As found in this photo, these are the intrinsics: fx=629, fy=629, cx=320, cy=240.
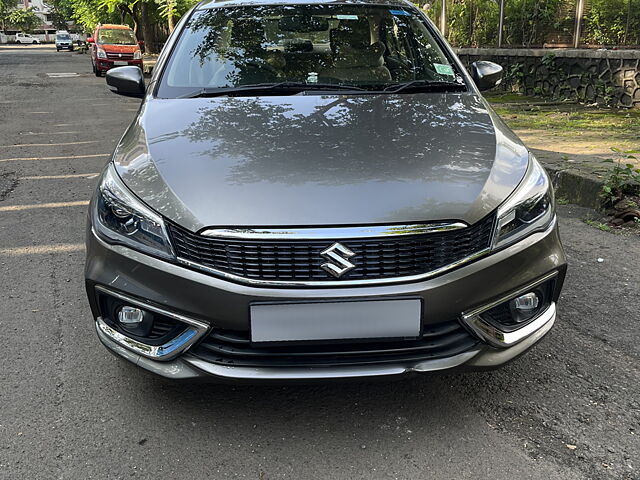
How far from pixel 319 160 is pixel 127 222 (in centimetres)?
73

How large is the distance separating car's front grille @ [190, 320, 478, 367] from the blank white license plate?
0.16 feet

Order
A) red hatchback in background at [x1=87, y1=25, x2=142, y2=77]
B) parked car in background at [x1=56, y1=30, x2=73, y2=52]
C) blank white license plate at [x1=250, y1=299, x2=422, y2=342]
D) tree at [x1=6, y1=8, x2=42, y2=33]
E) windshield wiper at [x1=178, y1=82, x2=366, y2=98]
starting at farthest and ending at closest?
1. tree at [x1=6, y1=8, x2=42, y2=33]
2. parked car in background at [x1=56, y1=30, x2=73, y2=52]
3. red hatchback in background at [x1=87, y1=25, x2=142, y2=77]
4. windshield wiper at [x1=178, y1=82, x2=366, y2=98]
5. blank white license plate at [x1=250, y1=299, x2=422, y2=342]

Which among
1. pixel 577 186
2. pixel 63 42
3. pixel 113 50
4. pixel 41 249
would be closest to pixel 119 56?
pixel 113 50

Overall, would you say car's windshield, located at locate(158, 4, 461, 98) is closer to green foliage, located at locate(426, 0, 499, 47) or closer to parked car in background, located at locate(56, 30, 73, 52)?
green foliage, located at locate(426, 0, 499, 47)

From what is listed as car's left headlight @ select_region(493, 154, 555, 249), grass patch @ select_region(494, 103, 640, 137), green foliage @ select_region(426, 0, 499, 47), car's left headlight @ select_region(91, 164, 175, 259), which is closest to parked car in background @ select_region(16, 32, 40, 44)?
green foliage @ select_region(426, 0, 499, 47)

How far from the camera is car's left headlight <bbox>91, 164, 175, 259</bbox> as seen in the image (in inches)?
84.3

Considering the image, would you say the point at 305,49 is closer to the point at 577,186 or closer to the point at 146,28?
the point at 577,186

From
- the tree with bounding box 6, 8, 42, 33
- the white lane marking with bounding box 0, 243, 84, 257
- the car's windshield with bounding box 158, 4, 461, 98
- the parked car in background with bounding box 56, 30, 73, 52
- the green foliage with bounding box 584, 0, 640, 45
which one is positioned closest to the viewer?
the car's windshield with bounding box 158, 4, 461, 98

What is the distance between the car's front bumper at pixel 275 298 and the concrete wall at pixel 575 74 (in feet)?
25.9

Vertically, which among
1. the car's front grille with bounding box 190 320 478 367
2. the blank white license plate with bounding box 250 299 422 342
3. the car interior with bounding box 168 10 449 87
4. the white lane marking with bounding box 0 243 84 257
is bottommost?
the white lane marking with bounding box 0 243 84 257

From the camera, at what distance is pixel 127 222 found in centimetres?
222

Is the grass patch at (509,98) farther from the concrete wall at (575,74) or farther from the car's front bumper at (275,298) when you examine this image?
the car's front bumper at (275,298)

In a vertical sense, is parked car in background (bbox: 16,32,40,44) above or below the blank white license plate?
below

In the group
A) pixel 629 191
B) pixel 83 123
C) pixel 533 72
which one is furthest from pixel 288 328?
pixel 533 72
